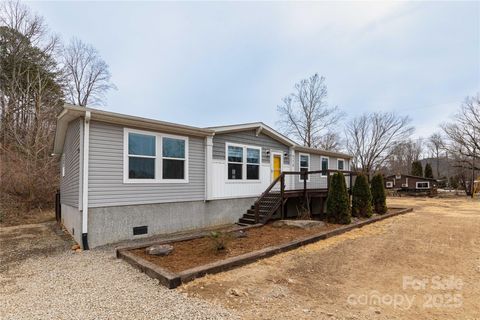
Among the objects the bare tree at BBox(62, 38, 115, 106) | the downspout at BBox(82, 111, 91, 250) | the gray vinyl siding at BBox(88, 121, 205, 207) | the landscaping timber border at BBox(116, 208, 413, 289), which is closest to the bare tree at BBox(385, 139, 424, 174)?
the landscaping timber border at BBox(116, 208, 413, 289)

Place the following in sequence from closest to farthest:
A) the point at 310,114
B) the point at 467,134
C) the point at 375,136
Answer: the point at 467,134 < the point at 310,114 < the point at 375,136

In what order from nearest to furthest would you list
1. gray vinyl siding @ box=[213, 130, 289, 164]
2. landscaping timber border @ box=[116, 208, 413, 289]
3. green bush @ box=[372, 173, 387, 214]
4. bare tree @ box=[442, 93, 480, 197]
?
landscaping timber border @ box=[116, 208, 413, 289] → gray vinyl siding @ box=[213, 130, 289, 164] → green bush @ box=[372, 173, 387, 214] → bare tree @ box=[442, 93, 480, 197]

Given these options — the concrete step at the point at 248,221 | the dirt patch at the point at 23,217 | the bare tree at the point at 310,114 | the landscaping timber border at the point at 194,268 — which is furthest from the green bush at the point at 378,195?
the bare tree at the point at 310,114

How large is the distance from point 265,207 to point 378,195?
20.0 feet

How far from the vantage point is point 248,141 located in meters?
10.3

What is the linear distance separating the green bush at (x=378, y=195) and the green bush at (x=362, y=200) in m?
1.68

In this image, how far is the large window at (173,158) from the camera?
7.77 metres

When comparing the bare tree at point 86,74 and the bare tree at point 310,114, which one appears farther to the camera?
the bare tree at point 310,114

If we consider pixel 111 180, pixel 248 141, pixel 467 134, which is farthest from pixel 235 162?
pixel 467 134

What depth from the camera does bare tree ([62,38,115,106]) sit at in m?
22.7

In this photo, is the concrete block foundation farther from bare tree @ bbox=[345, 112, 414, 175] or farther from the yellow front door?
bare tree @ bbox=[345, 112, 414, 175]

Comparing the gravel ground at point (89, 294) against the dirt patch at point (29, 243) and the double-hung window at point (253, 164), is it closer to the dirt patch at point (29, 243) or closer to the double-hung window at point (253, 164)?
the dirt patch at point (29, 243)

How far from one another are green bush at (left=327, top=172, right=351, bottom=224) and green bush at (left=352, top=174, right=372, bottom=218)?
5.22 ft

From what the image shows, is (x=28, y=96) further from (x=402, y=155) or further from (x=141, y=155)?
(x=402, y=155)
